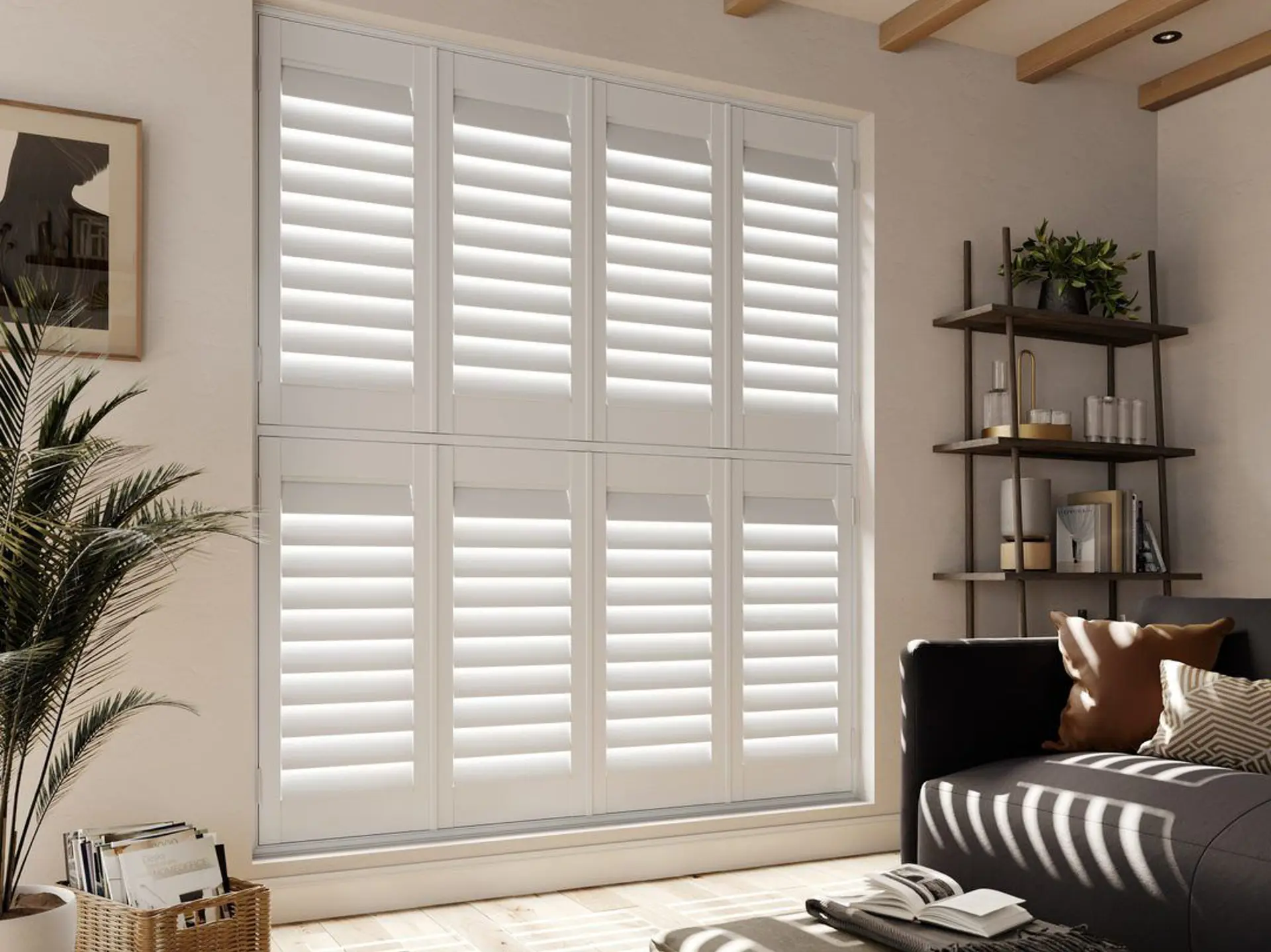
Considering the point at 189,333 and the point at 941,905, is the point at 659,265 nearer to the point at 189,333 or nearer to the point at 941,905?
the point at 189,333

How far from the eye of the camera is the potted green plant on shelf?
397 cm

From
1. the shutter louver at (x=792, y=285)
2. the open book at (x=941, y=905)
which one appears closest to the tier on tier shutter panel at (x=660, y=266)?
the shutter louver at (x=792, y=285)

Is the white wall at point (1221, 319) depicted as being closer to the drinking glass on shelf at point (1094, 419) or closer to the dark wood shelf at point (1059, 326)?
the dark wood shelf at point (1059, 326)

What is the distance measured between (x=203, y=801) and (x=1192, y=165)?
3.91 metres

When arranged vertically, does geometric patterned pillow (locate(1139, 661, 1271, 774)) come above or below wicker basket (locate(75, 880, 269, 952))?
above

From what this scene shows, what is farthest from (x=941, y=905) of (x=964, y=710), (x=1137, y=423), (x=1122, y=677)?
(x=1137, y=423)

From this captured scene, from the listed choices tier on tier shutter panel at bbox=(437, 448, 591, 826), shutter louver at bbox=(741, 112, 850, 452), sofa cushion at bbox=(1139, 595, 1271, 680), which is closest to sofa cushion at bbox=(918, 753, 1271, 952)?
sofa cushion at bbox=(1139, 595, 1271, 680)

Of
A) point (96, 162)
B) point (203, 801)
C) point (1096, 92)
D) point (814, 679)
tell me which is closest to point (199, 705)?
point (203, 801)

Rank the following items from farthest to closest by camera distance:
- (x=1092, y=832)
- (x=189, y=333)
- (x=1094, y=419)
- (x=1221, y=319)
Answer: (x=1221, y=319)
(x=1094, y=419)
(x=189, y=333)
(x=1092, y=832)

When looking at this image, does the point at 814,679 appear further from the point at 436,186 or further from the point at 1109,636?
the point at 436,186

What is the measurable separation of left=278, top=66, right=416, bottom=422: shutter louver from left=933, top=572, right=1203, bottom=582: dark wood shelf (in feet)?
6.15

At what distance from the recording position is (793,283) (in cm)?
380

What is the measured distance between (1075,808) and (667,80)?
2.37 m

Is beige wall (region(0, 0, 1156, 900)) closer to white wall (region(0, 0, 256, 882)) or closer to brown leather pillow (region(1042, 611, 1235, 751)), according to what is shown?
white wall (region(0, 0, 256, 882))
